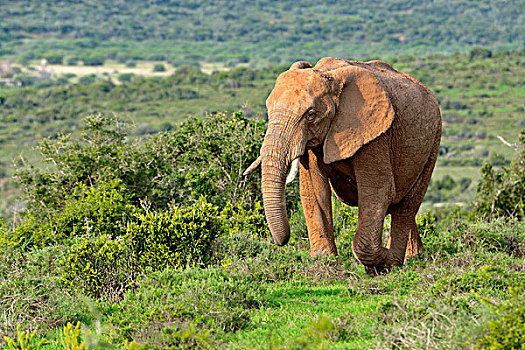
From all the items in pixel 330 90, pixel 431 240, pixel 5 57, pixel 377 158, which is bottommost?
pixel 5 57

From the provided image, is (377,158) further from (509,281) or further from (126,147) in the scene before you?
(126,147)

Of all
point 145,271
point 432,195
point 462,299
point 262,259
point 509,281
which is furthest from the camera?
point 432,195

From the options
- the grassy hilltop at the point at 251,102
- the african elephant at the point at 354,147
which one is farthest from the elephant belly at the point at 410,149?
the grassy hilltop at the point at 251,102

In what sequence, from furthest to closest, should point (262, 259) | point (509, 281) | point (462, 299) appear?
point (262, 259) → point (509, 281) → point (462, 299)

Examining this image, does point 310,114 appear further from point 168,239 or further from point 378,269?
point 168,239

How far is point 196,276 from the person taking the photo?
26.1 feet

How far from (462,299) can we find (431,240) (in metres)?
4.10

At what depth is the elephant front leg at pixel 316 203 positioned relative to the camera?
8.90m

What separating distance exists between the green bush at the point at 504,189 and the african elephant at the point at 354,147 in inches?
305

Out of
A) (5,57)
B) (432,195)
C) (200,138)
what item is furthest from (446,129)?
(5,57)

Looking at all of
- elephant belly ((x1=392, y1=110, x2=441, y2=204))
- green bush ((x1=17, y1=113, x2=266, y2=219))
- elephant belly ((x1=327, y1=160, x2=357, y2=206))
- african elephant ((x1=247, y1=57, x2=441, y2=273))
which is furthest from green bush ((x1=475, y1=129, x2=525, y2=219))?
elephant belly ((x1=327, y1=160, x2=357, y2=206))

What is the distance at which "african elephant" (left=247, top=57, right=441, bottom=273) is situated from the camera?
7.80 metres

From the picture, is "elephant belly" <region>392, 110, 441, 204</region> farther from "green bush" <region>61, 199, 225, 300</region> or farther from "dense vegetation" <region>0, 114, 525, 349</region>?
"green bush" <region>61, 199, 225, 300</region>

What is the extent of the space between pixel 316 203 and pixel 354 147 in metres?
1.23
